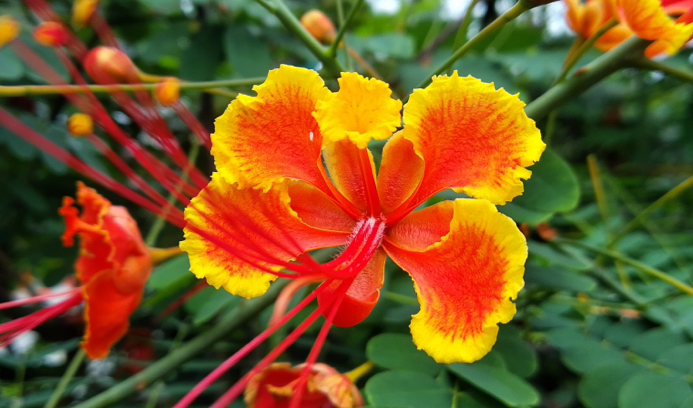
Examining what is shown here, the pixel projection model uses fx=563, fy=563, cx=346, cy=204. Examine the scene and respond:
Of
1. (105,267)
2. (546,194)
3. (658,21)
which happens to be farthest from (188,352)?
(658,21)

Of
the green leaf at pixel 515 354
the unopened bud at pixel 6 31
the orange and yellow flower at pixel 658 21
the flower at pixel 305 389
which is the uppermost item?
the unopened bud at pixel 6 31

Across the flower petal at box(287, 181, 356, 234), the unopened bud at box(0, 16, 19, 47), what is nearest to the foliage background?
the flower petal at box(287, 181, 356, 234)

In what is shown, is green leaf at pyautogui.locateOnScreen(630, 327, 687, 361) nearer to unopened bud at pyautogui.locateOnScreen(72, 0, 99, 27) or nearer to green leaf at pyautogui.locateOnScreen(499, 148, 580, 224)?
green leaf at pyautogui.locateOnScreen(499, 148, 580, 224)

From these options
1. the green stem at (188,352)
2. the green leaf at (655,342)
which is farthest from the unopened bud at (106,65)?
the green leaf at (655,342)

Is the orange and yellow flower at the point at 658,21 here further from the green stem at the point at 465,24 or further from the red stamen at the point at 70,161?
the red stamen at the point at 70,161

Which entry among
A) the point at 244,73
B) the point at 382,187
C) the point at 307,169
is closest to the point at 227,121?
the point at 307,169

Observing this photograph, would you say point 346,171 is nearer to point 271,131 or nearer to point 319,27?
point 271,131

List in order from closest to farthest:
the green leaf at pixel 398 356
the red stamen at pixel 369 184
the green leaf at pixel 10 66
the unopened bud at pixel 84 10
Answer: the red stamen at pixel 369 184 → the green leaf at pixel 398 356 → the unopened bud at pixel 84 10 → the green leaf at pixel 10 66
